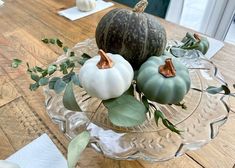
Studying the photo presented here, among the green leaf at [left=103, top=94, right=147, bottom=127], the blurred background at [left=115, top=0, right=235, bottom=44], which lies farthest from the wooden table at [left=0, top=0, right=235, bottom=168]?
the blurred background at [left=115, top=0, right=235, bottom=44]

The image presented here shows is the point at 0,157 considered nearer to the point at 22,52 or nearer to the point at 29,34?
the point at 22,52

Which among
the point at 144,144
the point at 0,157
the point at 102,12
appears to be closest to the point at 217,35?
the point at 102,12

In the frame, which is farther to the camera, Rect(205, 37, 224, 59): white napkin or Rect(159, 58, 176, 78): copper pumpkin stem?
Rect(205, 37, 224, 59): white napkin

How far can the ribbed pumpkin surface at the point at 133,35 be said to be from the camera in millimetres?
432

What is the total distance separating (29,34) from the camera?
87cm

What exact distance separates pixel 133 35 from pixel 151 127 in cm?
19

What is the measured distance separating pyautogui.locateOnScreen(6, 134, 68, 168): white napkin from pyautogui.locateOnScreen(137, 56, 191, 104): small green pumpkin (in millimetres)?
221

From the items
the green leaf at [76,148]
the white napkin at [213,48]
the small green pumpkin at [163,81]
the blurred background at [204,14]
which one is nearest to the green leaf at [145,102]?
the small green pumpkin at [163,81]

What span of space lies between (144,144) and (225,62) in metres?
0.46

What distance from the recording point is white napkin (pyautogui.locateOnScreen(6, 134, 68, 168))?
0.45m

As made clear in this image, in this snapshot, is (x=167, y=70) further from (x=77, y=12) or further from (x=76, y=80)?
(x=77, y=12)

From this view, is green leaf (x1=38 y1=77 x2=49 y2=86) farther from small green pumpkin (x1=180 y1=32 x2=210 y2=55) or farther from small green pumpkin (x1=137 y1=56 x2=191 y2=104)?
small green pumpkin (x1=180 y1=32 x2=210 y2=55)

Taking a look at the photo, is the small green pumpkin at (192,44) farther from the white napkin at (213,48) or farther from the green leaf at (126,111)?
the green leaf at (126,111)

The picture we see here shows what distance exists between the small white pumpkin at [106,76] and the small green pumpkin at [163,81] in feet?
0.09
